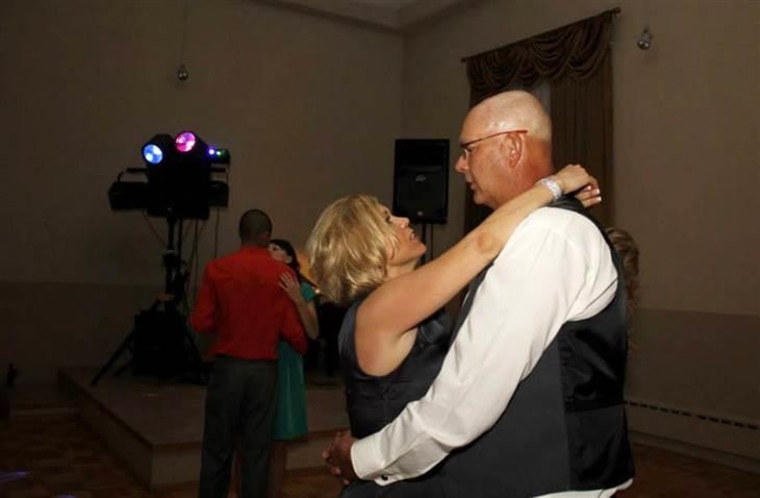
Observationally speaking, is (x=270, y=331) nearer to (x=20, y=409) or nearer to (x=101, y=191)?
(x=20, y=409)

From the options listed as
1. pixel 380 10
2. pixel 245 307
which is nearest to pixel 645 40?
pixel 380 10

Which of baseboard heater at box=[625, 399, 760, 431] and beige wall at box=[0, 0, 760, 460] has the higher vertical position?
beige wall at box=[0, 0, 760, 460]

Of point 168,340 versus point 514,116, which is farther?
point 168,340

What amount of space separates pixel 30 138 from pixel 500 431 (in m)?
6.01

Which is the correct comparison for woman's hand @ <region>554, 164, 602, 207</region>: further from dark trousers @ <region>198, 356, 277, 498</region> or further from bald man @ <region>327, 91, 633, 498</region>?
dark trousers @ <region>198, 356, 277, 498</region>

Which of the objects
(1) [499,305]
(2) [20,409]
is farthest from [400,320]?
(2) [20,409]

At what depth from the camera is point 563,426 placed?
1102 millimetres

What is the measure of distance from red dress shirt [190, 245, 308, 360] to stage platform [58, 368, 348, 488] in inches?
39.5

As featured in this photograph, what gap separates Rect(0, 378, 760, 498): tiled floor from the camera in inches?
137

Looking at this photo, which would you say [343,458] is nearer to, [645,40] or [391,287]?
[391,287]

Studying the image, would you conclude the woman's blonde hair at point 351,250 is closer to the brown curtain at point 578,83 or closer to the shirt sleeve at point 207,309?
the shirt sleeve at point 207,309

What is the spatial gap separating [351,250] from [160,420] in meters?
3.06

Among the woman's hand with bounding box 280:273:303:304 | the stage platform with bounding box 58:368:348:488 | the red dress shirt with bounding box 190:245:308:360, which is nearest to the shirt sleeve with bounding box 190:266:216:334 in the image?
the red dress shirt with bounding box 190:245:308:360

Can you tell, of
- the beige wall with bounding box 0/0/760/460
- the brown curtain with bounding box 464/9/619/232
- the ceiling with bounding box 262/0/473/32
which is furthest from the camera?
the ceiling with bounding box 262/0/473/32
